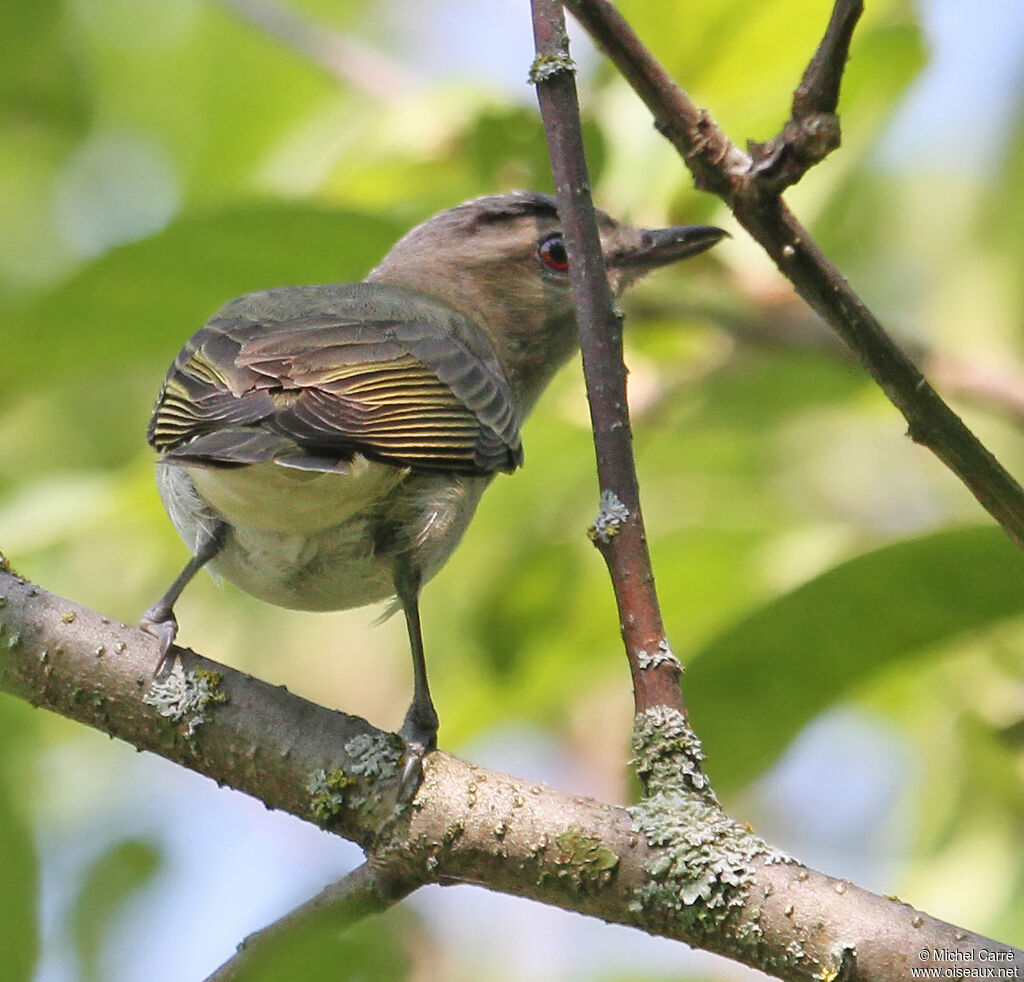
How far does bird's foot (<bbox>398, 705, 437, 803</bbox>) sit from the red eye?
269cm

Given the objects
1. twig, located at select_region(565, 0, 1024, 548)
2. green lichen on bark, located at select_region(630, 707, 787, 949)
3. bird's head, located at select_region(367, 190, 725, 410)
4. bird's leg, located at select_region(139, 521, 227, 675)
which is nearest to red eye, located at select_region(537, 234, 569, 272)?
bird's head, located at select_region(367, 190, 725, 410)

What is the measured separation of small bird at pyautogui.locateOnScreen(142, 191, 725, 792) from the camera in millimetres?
3260

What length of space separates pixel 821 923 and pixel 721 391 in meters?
2.39

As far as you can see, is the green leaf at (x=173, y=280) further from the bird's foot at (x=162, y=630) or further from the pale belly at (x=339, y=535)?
the bird's foot at (x=162, y=630)

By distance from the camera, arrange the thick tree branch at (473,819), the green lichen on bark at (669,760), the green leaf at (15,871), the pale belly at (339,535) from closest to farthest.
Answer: the green leaf at (15,871)
the thick tree branch at (473,819)
the green lichen on bark at (669,760)
the pale belly at (339,535)

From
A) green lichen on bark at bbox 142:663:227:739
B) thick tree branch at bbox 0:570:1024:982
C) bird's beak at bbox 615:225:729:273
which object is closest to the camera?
thick tree branch at bbox 0:570:1024:982

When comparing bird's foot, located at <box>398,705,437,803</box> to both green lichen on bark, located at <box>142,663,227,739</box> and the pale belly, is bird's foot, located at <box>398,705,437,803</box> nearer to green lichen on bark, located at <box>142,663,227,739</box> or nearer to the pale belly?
green lichen on bark, located at <box>142,663,227,739</box>

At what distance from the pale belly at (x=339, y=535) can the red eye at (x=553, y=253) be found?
1621 mm

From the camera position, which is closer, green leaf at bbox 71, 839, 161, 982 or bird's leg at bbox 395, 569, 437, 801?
green leaf at bbox 71, 839, 161, 982

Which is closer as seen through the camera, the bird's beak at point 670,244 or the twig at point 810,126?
the twig at point 810,126

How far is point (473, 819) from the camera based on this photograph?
254 cm

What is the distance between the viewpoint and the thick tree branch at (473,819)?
226 cm

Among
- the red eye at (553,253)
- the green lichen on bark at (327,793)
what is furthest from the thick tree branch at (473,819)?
the red eye at (553,253)

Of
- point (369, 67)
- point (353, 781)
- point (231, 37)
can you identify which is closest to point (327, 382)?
point (353, 781)
